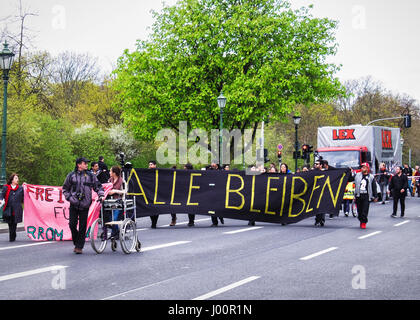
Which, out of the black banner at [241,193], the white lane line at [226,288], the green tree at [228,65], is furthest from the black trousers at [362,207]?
the green tree at [228,65]

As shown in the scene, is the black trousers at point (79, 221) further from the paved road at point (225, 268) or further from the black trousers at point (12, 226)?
the black trousers at point (12, 226)

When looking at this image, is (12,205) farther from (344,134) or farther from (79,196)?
(344,134)

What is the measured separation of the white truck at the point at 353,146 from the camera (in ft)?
97.0

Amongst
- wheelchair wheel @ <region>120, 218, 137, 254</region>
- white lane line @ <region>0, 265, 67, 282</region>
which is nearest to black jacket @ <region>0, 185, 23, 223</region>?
wheelchair wheel @ <region>120, 218, 137, 254</region>

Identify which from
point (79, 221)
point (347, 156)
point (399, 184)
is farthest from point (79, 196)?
point (347, 156)

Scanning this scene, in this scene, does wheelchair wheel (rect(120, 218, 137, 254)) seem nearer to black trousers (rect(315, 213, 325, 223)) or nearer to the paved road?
the paved road

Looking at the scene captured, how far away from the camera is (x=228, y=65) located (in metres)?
36.8

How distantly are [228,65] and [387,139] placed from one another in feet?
35.3

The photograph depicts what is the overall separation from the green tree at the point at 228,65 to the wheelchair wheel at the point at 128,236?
2445cm

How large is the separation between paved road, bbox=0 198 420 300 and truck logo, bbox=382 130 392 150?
54.2 feet

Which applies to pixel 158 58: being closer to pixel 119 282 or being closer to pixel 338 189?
pixel 338 189

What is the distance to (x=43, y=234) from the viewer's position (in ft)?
46.0

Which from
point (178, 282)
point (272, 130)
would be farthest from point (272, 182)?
point (272, 130)
